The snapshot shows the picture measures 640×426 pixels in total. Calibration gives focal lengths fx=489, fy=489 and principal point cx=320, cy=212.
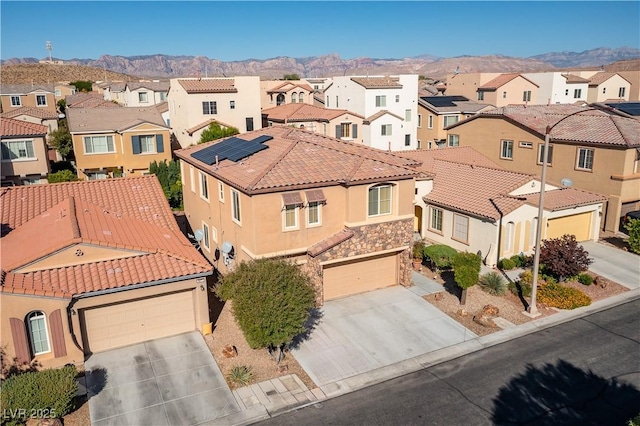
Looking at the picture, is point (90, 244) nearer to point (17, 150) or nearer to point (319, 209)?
point (319, 209)

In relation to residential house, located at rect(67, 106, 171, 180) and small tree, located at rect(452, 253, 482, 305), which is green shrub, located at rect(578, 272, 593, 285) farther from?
residential house, located at rect(67, 106, 171, 180)

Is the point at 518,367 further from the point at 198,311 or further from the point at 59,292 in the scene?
the point at 59,292

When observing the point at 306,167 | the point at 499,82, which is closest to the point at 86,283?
the point at 306,167

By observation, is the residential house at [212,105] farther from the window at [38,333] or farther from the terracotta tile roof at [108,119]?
the window at [38,333]

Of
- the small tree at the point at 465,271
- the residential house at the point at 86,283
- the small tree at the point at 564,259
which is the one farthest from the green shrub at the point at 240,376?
the small tree at the point at 564,259

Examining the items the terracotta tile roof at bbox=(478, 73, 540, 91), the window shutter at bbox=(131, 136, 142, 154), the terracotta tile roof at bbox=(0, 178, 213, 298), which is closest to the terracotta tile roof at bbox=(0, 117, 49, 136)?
the window shutter at bbox=(131, 136, 142, 154)
